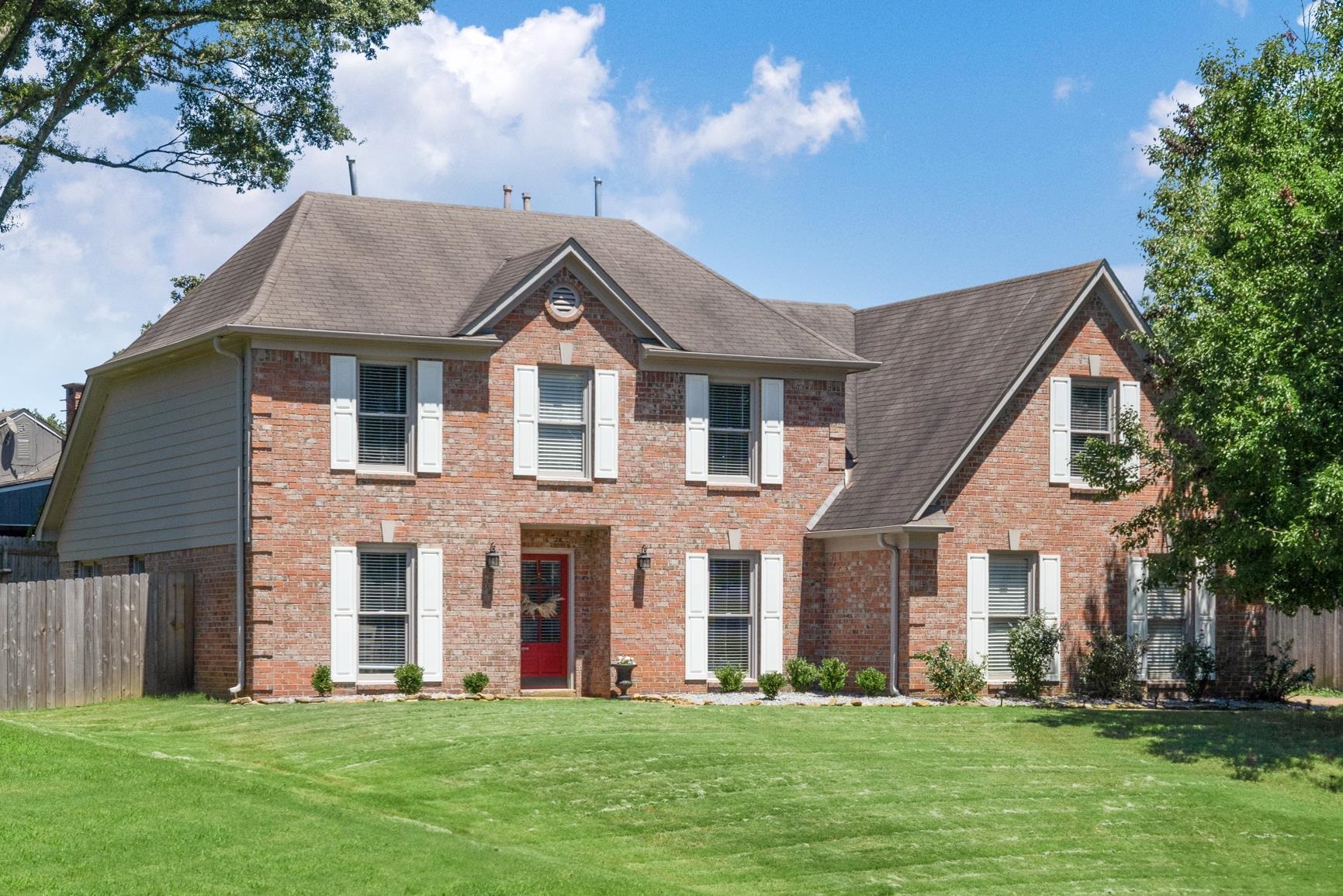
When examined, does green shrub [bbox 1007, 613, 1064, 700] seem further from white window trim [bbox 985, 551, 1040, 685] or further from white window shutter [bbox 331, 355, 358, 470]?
white window shutter [bbox 331, 355, 358, 470]

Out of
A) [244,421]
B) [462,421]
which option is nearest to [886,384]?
[462,421]

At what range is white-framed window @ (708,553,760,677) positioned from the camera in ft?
89.4

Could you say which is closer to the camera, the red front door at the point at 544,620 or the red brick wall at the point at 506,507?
the red brick wall at the point at 506,507

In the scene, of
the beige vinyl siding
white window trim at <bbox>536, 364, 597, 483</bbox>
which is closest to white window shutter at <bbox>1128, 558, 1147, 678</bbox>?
white window trim at <bbox>536, 364, 597, 483</bbox>

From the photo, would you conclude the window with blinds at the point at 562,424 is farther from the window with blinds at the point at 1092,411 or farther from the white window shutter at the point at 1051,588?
the window with blinds at the point at 1092,411

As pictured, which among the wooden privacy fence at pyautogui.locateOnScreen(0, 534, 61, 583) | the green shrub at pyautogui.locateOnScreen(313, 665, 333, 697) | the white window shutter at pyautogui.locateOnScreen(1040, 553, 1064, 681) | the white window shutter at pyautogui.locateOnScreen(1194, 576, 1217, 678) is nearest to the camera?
the green shrub at pyautogui.locateOnScreen(313, 665, 333, 697)

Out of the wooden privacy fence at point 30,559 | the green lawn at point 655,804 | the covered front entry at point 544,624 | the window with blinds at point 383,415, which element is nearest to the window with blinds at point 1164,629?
the green lawn at point 655,804

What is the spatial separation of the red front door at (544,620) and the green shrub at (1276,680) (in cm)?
1149

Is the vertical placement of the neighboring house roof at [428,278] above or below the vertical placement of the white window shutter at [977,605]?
above

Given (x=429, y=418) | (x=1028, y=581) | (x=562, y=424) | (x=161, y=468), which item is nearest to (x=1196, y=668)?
(x=1028, y=581)

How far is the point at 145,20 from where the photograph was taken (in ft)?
91.5

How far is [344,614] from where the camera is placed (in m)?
24.6

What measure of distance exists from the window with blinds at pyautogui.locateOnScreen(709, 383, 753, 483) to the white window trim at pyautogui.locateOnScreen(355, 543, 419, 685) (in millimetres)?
5280

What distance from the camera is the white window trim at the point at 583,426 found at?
85.5 ft
